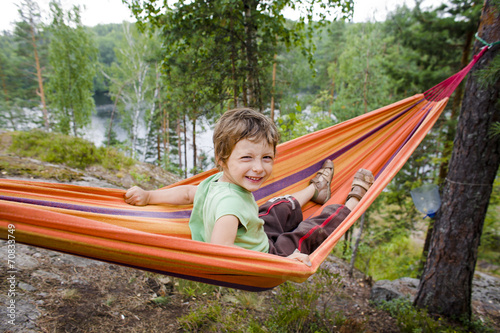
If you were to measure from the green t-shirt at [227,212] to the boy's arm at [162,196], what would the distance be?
0.64ft

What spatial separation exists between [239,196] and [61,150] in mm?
3050

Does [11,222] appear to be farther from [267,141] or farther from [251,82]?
[251,82]

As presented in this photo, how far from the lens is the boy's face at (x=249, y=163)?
3.45 feet

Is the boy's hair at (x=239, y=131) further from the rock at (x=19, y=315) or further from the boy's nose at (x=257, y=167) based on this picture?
the rock at (x=19, y=315)

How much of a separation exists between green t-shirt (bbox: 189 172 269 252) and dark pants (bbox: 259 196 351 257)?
147 mm

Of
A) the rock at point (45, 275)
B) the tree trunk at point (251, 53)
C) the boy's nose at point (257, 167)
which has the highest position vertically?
the tree trunk at point (251, 53)

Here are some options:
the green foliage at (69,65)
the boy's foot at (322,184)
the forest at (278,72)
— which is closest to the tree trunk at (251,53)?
the forest at (278,72)

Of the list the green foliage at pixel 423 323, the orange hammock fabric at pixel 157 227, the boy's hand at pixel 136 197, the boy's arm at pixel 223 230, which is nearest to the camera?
the orange hammock fabric at pixel 157 227

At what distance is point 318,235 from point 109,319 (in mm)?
1163

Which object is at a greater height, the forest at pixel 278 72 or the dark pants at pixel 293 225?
the forest at pixel 278 72

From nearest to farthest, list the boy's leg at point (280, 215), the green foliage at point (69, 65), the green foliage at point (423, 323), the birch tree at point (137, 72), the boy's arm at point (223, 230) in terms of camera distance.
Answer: the boy's arm at point (223, 230), the boy's leg at point (280, 215), the green foliage at point (423, 323), the green foliage at point (69, 65), the birch tree at point (137, 72)

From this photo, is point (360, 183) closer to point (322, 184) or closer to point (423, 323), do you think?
point (322, 184)

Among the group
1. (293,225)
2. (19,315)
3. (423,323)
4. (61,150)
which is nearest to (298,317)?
(293,225)

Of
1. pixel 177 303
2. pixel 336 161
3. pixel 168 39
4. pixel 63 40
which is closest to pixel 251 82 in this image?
pixel 168 39
